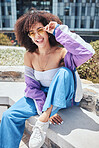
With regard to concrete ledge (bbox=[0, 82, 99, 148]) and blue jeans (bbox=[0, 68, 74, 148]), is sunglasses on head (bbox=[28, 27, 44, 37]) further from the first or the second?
concrete ledge (bbox=[0, 82, 99, 148])

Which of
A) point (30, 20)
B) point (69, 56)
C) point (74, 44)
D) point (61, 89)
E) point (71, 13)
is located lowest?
point (61, 89)

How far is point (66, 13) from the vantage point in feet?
69.2

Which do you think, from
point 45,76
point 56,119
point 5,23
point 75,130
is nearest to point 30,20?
point 45,76

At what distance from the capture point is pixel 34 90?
1.64 meters

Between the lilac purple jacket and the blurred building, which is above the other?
the blurred building

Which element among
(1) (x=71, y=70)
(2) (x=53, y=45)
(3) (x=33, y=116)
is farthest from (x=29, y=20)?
(3) (x=33, y=116)

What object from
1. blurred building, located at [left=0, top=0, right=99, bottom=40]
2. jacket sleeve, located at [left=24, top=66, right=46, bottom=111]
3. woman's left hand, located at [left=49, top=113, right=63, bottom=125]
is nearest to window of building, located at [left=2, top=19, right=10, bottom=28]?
blurred building, located at [left=0, top=0, right=99, bottom=40]

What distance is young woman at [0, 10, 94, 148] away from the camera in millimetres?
1374

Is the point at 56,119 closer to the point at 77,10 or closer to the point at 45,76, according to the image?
the point at 45,76

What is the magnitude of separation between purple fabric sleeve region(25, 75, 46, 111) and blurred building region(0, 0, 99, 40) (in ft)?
67.4

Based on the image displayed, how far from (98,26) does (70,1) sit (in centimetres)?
535

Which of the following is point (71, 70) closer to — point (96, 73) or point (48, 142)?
point (48, 142)

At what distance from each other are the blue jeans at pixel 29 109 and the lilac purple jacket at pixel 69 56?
113mm

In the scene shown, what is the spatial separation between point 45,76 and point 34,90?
198 millimetres
